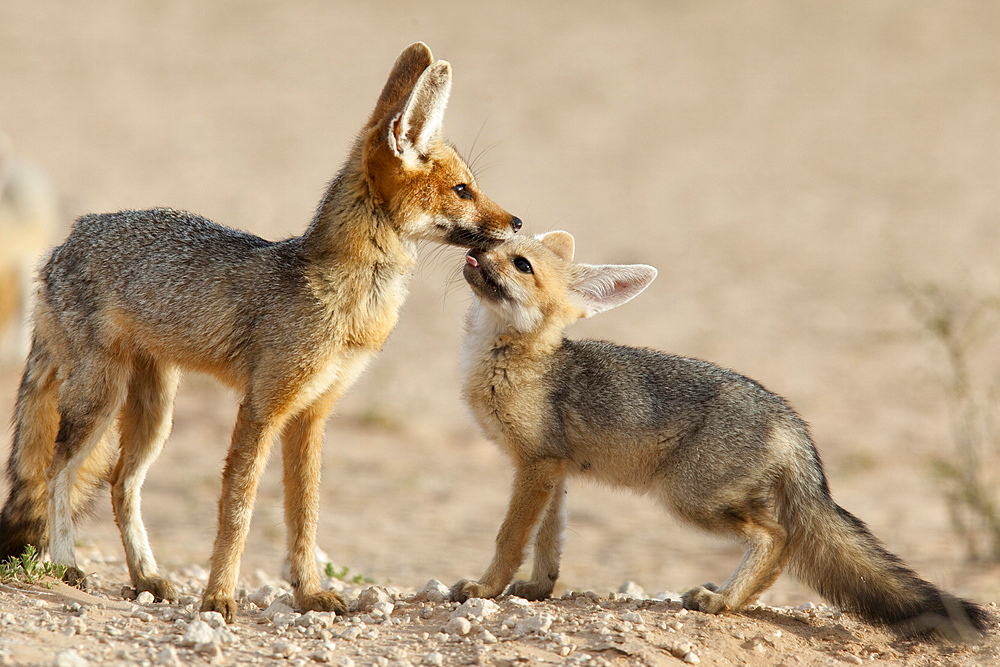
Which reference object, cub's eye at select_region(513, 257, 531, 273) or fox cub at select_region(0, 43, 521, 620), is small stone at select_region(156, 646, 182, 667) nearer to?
fox cub at select_region(0, 43, 521, 620)

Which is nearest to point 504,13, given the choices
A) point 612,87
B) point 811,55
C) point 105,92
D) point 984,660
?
point 612,87

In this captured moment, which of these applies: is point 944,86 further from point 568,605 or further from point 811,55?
point 568,605

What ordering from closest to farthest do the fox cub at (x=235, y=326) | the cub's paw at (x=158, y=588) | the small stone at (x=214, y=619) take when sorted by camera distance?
the small stone at (x=214, y=619), the fox cub at (x=235, y=326), the cub's paw at (x=158, y=588)

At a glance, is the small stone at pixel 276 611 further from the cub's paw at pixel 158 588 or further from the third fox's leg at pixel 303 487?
the cub's paw at pixel 158 588

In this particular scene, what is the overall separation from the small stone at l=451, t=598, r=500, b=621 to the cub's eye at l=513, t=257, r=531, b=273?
189 cm

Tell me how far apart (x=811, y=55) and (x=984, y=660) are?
22826mm

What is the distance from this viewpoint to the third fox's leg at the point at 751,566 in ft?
17.7

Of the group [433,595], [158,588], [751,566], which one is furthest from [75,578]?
[751,566]

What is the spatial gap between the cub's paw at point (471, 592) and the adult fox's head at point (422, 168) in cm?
175

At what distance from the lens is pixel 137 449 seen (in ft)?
19.9

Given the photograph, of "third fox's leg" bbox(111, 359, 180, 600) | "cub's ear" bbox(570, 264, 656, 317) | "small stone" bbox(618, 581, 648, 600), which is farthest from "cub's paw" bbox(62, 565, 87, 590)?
"cub's ear" bbox(570, 264, 656, 317)

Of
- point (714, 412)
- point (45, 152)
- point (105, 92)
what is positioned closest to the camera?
point (714, 412)

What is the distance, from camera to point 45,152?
66.6ft

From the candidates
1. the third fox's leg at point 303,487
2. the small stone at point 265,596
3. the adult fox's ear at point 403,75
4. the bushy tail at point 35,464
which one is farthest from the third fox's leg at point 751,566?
the bushy tail at point 35,464
